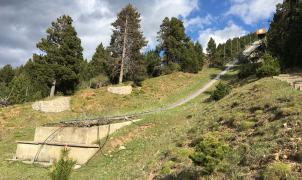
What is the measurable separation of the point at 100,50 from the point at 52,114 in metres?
35.8

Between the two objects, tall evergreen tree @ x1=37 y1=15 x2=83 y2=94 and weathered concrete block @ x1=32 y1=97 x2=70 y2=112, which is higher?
tall evergreen tree @ x1=37 y1=15 x2=83 y2=94

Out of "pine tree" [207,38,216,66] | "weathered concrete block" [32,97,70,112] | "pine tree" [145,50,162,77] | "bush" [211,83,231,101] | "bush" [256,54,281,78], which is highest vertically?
"pine tree" [207,38,216,66]

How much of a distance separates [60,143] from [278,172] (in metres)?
15.7

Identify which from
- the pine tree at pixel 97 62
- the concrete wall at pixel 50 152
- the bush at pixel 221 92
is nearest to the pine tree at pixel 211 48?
the pine tree at pixel 97 62

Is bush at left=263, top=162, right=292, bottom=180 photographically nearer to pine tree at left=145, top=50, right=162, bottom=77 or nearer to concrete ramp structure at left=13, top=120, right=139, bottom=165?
concrete ramp structure at left=13, top=120, right=139, bottom=165

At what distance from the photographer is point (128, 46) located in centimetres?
4969

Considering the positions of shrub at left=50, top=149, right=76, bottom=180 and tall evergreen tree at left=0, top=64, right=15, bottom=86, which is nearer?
shrub at left=50, top=149, right=76, bottom=180

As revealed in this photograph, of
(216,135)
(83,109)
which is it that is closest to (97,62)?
(83,109)

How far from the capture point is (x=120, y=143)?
2225cm

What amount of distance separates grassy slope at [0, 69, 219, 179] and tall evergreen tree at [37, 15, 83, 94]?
2700 millimetres

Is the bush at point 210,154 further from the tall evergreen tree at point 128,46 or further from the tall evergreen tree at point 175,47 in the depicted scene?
the tall evergreen tree at point 175,47

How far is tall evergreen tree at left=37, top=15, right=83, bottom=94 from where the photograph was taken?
40.9 metres

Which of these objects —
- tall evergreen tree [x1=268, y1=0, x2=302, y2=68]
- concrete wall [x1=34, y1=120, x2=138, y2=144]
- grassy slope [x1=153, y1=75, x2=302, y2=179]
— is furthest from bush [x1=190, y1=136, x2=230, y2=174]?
tall evergreen tree [x1=268, y1=0, x2=302, y2=68]

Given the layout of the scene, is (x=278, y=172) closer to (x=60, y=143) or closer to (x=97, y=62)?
(x=60, y=143)
